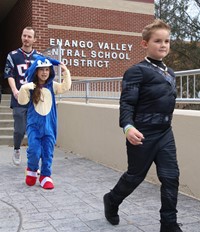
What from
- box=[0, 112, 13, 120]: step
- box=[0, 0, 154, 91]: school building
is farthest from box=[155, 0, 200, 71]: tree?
box=[0, 112, 13, 120]: step

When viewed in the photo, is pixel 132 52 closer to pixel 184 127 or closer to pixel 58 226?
pixel 184 127

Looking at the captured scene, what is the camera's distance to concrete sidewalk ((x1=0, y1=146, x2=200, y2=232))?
3625 mm

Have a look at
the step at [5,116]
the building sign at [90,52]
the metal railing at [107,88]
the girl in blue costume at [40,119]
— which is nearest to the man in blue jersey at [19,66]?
the girl in blue costume at [40,119]

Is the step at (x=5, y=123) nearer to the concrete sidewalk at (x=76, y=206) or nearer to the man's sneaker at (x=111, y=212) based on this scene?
the concrete sidewalk at (x=76, y=206)

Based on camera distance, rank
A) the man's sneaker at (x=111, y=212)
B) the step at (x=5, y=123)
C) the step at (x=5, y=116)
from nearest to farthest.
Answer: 1. the man's sneaker at (x=111, y=212)
2. the step at (x=5, y=123)
3. the step at (x=5, y=116)

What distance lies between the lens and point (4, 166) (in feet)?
20.9

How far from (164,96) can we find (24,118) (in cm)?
351

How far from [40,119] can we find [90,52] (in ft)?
30.9

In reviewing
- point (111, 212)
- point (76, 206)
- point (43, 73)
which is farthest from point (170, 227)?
point (43, 73)

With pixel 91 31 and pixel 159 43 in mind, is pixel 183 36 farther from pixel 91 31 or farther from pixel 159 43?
pixel 159 43

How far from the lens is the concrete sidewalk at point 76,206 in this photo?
143 inches

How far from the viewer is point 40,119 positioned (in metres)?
5.00

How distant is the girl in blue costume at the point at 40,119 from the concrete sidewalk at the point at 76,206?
23 cm

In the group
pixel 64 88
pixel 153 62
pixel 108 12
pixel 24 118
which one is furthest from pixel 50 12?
pixel 153 62
